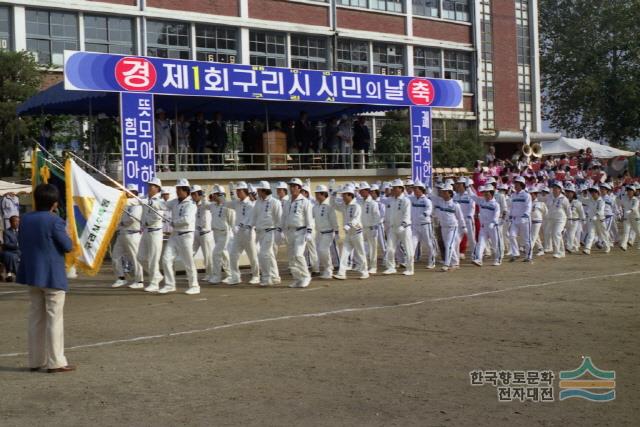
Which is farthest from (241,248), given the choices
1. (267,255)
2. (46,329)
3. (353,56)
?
(353,56)

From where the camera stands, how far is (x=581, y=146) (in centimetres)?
3344

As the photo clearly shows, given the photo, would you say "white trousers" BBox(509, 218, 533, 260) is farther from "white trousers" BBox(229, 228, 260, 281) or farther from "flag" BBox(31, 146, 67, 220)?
"flag" BBox(31, 146, 67, 220)

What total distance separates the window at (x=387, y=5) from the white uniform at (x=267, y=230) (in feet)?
88.2

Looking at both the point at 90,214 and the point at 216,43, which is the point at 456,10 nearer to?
the point at 216,43

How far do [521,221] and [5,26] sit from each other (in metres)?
19.5

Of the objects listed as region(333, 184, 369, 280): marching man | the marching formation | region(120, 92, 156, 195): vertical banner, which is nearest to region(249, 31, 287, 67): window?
region(120, 92, 156, 195): vertical banner

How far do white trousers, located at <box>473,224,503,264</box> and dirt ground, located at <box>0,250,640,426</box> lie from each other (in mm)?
3496

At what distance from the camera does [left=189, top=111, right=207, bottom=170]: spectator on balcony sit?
23953 mm

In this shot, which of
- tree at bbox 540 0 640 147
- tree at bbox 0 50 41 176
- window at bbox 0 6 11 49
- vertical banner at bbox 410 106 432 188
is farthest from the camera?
tree at bbox 540 0 640 147

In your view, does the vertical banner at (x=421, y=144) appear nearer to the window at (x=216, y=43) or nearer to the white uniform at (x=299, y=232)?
the white uniform at (x=299, y=232)

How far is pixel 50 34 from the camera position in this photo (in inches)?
1227

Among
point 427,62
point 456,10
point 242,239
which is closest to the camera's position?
point 242,239

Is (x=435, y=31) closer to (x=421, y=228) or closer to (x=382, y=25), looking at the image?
(x=382, y=25)

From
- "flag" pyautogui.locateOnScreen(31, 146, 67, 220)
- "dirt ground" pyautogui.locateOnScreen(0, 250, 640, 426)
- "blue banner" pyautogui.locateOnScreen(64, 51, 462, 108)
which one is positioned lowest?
"dirt ground" pyautogui.locateOnScreen(0, 250, 640, 426)
